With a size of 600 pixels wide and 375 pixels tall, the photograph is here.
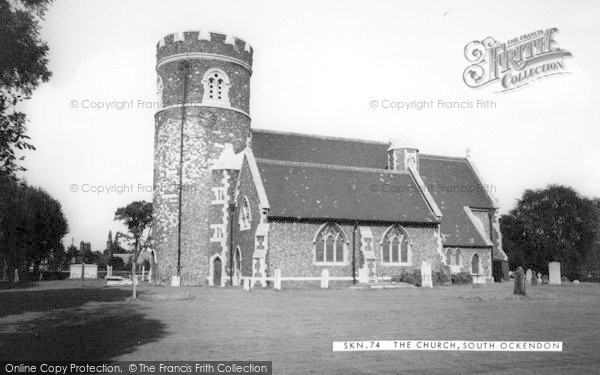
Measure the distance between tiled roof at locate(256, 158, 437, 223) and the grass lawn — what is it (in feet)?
41.0

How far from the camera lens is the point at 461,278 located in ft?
119

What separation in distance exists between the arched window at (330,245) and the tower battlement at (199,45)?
47.6 ft

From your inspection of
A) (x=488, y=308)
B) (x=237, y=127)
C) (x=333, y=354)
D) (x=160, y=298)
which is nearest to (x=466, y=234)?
(x=237, y=127)

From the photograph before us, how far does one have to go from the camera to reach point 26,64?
1496 centimetres

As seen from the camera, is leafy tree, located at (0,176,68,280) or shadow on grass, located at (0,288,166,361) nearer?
shadow on grass, located at (0,288,166,361)

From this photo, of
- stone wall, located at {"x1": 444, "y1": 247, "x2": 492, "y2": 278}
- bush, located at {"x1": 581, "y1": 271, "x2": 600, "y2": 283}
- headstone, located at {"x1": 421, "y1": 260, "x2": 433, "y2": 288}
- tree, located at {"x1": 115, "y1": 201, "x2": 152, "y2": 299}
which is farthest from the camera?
tree, located at {"x1": 115, "y1": 201, "x2": 152, "y2": 299}

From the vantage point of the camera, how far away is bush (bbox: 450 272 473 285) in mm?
35625

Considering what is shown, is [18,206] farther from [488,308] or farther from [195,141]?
[488,308]

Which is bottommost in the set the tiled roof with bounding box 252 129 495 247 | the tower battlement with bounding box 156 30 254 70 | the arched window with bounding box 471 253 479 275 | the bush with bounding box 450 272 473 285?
the bush with bounding box 450 272 473 285

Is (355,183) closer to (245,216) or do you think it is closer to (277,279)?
(245,216)

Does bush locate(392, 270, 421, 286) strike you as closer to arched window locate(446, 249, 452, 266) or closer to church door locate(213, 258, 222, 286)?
arched window locate(446, 249, 452, 266)

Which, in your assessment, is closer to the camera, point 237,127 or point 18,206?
point 237,127

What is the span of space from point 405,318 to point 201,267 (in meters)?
23.6

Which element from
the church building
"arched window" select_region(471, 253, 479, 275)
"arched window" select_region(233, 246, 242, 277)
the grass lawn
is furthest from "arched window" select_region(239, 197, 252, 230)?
"arched window" select_region(471, 253, 479, 275)
